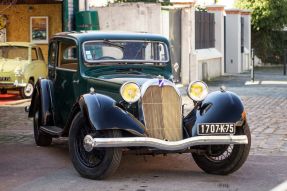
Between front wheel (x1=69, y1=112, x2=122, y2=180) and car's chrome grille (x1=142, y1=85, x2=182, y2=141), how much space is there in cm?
44

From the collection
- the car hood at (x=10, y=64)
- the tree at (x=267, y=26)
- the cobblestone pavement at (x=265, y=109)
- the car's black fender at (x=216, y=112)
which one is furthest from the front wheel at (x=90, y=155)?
the tree at (x=267, y=26)

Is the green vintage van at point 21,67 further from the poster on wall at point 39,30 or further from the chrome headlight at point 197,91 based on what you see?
the chrome headlight at point 197,91

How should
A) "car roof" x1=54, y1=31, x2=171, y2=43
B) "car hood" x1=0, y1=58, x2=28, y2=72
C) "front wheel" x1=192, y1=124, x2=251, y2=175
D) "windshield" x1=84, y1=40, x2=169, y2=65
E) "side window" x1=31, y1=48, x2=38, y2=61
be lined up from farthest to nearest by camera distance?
1. "side window" x1=31, y1=48, x2=38, y2=61
2. "car hood" x1=0, y1=58, x2=28, y2=72
3. "car roof" x1=54, y1=31, x2=171, y2=43
4. "windshield" x1=84, y1=40, x2=169, y2=65
5. "front wheel" x1=192, y1=124, x2=251, y2=175

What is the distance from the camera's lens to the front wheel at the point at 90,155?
7.27 meters

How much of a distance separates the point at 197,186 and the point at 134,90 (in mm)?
1266

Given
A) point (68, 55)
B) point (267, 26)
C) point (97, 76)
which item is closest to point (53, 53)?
point (68, 55)

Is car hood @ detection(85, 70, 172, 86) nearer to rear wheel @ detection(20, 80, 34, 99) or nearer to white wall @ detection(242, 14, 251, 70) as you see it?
rear wheel @ detection(20, 80, 34, 99)

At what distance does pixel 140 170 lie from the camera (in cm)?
812

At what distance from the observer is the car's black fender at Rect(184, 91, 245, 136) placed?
24.9 feet

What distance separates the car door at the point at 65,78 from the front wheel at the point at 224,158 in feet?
6.45

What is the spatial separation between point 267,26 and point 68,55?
26136 mm

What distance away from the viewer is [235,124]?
299 inches

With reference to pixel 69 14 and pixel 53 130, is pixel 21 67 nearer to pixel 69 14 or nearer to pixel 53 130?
pixel 69 14

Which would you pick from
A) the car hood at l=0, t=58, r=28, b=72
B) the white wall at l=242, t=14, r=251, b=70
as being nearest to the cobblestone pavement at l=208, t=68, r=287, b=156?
the white wall at l=242, t=14, r=251, b=70
